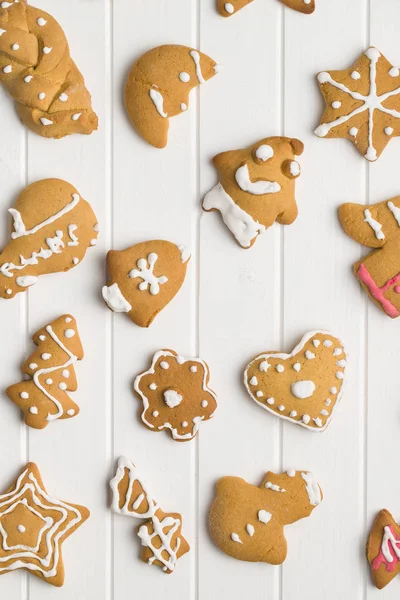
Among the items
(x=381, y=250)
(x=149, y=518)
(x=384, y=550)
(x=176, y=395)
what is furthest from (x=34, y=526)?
(x=381, y=250)

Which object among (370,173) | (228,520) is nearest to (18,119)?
(370,173)

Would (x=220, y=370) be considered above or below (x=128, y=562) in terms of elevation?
above

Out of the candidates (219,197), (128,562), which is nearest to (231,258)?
(219,197)

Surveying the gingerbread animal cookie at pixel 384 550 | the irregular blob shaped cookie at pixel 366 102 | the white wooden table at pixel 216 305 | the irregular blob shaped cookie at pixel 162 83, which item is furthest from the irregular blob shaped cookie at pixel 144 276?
the gingerbread animal cookie at pixel 384 550

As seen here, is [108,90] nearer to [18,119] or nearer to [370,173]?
[18,119]

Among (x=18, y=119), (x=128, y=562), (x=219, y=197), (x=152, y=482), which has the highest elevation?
(x=18, y=119)

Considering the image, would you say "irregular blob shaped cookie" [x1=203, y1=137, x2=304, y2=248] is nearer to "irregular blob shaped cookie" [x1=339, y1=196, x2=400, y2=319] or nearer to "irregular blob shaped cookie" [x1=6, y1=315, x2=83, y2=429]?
"irregular blob shaped cookie" [x1=339, y1=196, x2=400, y2=319]
